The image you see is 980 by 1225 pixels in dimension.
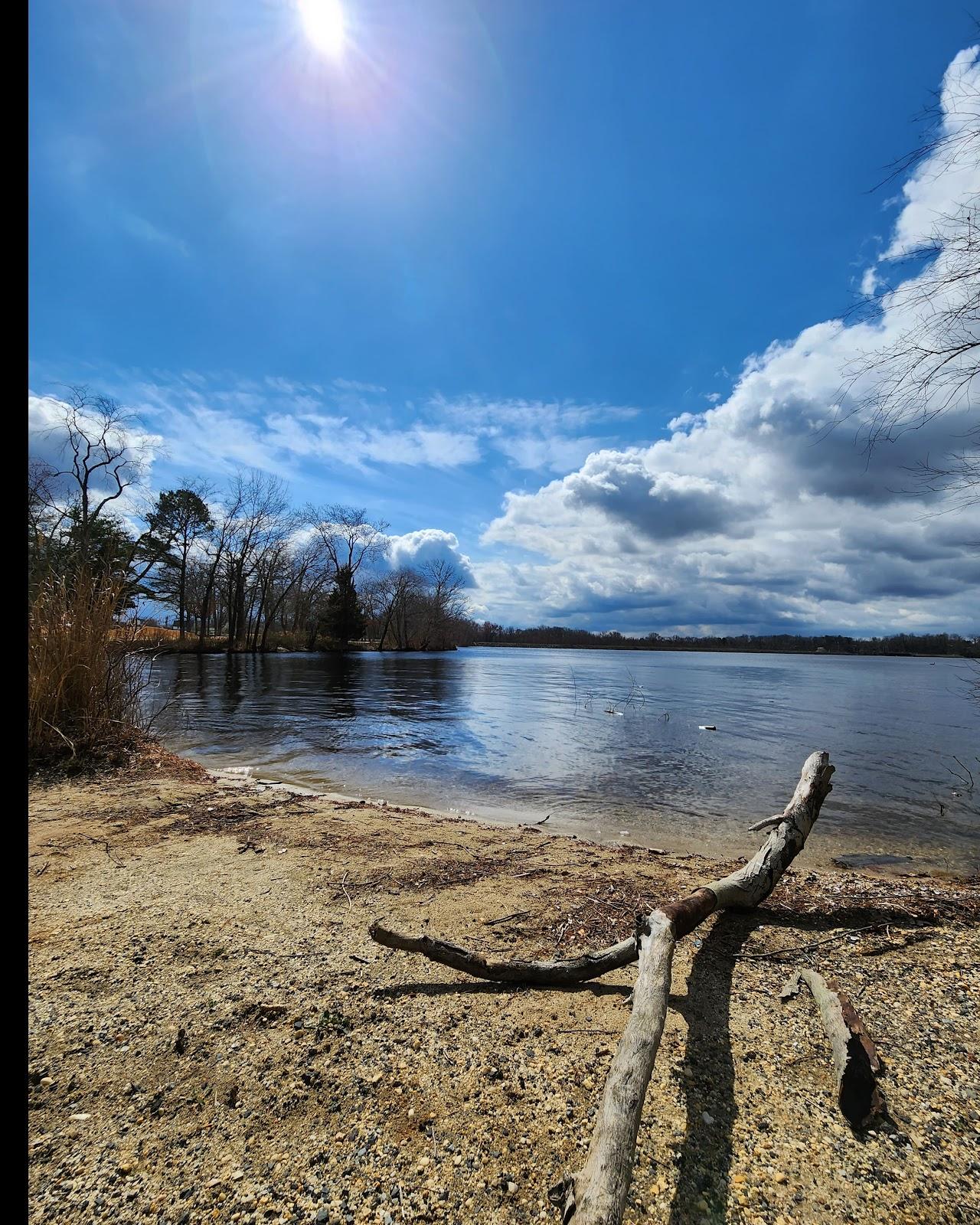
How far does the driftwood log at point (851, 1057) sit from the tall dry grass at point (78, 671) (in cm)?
843

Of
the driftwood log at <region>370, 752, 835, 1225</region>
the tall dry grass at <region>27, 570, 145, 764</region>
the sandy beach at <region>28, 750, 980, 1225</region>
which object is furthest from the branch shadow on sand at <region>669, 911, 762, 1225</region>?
the tall dry grass at <region>27, 570, 145, 764</region>

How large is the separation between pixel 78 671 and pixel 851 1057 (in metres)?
9.21

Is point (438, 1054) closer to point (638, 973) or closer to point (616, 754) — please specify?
point (638, 973)

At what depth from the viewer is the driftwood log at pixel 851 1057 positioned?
2.41 metres

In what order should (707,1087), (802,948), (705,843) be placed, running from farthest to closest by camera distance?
(705,843), (802,948), (707,1087)

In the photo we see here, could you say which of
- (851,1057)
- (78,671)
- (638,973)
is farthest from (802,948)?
(78,671)

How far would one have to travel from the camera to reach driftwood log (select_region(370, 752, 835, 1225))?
180 centimetres

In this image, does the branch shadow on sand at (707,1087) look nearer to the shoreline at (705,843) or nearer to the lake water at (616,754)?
the shoreline at (705,843)

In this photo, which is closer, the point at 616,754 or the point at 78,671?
the point at 78,671

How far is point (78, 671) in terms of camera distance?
790 centimetres

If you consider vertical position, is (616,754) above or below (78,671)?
below
